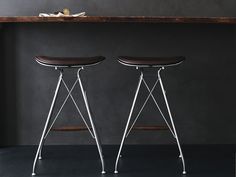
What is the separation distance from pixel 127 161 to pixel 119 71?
2.74 feet

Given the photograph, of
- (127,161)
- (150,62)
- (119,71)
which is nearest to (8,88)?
(119,71)

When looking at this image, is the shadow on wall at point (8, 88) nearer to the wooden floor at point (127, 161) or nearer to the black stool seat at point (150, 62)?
the wooden floor at point (127, 161)

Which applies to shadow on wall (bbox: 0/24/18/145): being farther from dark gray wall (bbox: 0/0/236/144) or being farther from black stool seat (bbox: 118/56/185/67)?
black stool seat (bbox: 118/56/185/67)

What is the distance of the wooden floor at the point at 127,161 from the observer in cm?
335

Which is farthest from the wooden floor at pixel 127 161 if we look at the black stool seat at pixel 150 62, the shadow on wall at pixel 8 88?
the black stool seat at pixel 150 62

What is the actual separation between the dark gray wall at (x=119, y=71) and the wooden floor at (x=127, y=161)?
143mm

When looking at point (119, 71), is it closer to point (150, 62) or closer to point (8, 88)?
point (150, 62)

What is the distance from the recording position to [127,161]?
3654 mm

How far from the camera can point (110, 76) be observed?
13.4ft

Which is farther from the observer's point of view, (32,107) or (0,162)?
(32,107)

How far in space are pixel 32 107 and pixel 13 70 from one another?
14.2 inches

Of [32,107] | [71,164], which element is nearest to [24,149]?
[32,107]

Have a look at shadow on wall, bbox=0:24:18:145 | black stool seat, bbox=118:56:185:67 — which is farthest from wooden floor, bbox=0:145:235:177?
black stool seat, bbox=118:56:185:67

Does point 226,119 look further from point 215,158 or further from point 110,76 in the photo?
point 110,76
